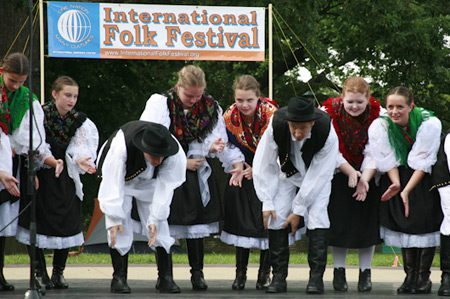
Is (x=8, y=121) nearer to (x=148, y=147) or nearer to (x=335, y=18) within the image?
(x=148, y=147)

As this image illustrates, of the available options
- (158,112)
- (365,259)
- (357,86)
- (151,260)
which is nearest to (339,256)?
(365,259)

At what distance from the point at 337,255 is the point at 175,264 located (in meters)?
3.61

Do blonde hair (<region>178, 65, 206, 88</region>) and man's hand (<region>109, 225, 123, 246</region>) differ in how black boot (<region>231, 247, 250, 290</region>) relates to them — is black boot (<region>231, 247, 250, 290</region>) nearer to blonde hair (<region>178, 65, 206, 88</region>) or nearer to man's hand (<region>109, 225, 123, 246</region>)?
man's hand (<region>109, 225, 123, 246</region>)

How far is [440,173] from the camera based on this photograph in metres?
5.81

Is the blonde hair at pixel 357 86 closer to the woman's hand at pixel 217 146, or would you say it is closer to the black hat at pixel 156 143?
the woman's hand at pixel 217 146

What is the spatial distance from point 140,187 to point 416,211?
6.84 feet

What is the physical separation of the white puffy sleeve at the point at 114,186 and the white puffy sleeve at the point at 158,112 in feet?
1.85

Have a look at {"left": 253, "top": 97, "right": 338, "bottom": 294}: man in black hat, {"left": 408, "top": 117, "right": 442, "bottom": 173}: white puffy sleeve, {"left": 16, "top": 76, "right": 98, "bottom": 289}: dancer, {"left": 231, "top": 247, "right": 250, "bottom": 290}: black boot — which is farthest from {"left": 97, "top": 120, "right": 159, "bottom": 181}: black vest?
{"left": 408, "top": 117, "right": 442, "bottom": 173}: white puffy sleeve

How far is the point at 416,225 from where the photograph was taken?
19.3 ft

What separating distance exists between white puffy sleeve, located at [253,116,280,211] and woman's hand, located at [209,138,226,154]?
0.50 metres

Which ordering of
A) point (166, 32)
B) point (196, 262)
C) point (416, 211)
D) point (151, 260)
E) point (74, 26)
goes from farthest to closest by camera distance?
point (151, 260), point (166, 32), point (74, 26), point (196, 262), point (416, 211)

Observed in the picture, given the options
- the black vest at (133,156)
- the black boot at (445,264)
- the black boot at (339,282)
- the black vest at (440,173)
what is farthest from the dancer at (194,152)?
the black boot at (445,264)

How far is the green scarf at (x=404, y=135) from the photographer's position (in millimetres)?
5934

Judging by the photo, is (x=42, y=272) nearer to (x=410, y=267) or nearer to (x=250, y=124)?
(x=250, y=124)
